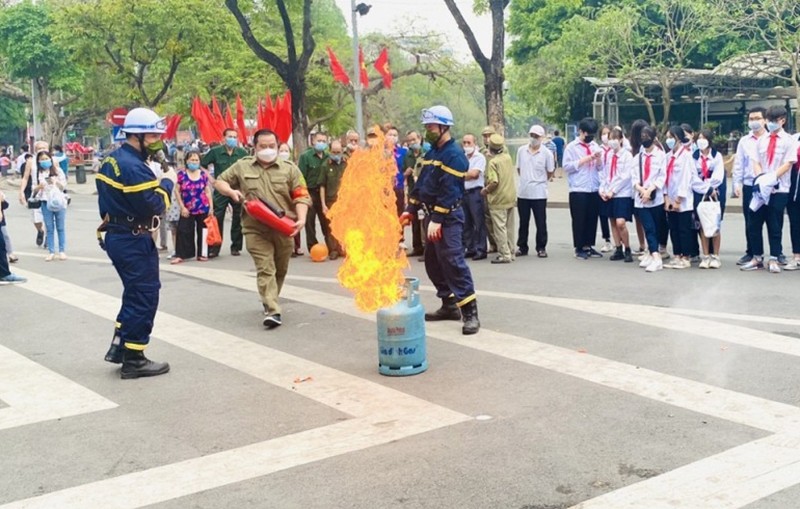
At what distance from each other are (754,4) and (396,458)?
86.9ft

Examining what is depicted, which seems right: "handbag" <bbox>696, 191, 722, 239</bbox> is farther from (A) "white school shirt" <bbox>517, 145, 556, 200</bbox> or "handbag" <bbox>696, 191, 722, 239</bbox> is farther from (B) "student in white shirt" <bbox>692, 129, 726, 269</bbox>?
(A) "white school shirt" <bbox>517, 145, 556, 200</bbox>

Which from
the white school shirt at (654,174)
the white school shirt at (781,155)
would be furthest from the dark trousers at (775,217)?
the white school shirt at (654,174)

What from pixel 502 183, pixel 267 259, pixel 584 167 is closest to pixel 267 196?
pixel 267 259

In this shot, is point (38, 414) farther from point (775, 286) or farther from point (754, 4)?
point (754, 4)

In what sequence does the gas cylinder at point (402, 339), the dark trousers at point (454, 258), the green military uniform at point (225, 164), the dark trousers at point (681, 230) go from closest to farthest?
the gas cylinder at point (402, 339) → the dark trousers at point (454, 258) → the dark trousers at point (681, 230) → the green military uniform at point (225, 164)

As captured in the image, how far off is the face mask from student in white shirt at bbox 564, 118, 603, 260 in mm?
5293

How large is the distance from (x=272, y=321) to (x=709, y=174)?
251 inches

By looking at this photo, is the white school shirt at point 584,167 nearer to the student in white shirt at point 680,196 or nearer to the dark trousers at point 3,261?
the student in white shirt at point 680,196

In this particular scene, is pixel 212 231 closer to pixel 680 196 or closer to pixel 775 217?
pixel 680 196

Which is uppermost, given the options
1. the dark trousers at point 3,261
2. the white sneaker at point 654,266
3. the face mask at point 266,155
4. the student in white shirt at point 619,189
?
the face mask at point 266,155

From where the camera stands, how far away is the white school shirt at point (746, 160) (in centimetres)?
1064

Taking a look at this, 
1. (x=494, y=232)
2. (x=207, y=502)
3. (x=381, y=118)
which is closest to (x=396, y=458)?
(x=207, y=502)

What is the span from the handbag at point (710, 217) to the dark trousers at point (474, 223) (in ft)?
10.0

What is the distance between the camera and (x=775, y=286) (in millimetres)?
9656
